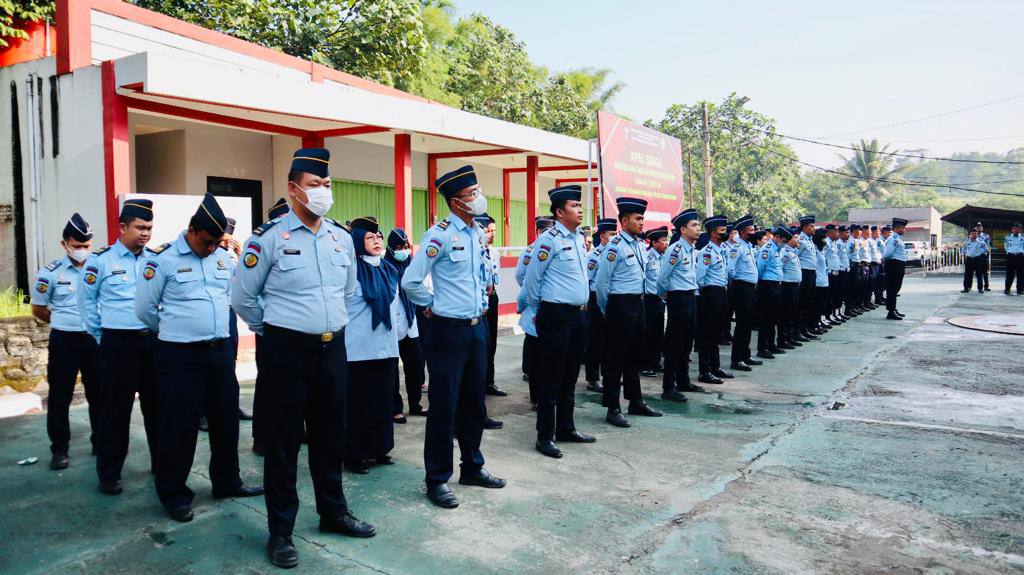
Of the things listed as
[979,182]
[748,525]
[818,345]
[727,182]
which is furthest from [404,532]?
[979,182]

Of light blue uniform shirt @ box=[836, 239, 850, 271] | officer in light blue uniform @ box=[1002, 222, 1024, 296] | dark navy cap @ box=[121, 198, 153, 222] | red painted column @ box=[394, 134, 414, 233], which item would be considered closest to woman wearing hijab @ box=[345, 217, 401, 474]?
dark navy cap @ box=[121, 198, 153, 222]

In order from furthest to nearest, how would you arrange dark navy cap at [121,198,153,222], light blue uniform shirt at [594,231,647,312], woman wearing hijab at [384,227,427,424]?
light blue uniform shirt at [594,231,647,312]
woman wearing hijab at [384,227,427,424]
dark navy cap at [121,198,153,222]

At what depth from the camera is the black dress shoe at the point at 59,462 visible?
4.85 metres

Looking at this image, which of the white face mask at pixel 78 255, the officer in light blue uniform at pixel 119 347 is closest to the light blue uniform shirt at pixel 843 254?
the officer in light blue uniform at pixel 119 347

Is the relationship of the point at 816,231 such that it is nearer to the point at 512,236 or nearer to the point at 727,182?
the point at 512,236

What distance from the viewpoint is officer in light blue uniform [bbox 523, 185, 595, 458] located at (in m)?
5.13

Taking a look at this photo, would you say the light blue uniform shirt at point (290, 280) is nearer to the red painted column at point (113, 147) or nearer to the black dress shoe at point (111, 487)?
the black dress shoe at point (111, 487)

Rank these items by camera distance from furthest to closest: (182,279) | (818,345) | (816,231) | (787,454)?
(816,231) < (818,345) < (787,454) < (182,279)

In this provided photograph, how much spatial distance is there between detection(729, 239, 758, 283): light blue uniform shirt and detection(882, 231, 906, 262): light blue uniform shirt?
636 centimetres

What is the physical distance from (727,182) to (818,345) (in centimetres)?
3071

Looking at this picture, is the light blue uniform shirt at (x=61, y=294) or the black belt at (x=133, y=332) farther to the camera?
the light blue uniform shirt at (x=61, y=294)

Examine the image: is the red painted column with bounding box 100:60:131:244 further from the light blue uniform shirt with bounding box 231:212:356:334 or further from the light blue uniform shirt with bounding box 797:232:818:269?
the light blue uniform shirt with bounding box 797:232:818:269

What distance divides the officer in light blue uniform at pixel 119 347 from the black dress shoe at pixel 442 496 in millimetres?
1818

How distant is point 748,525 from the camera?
3793 mm
